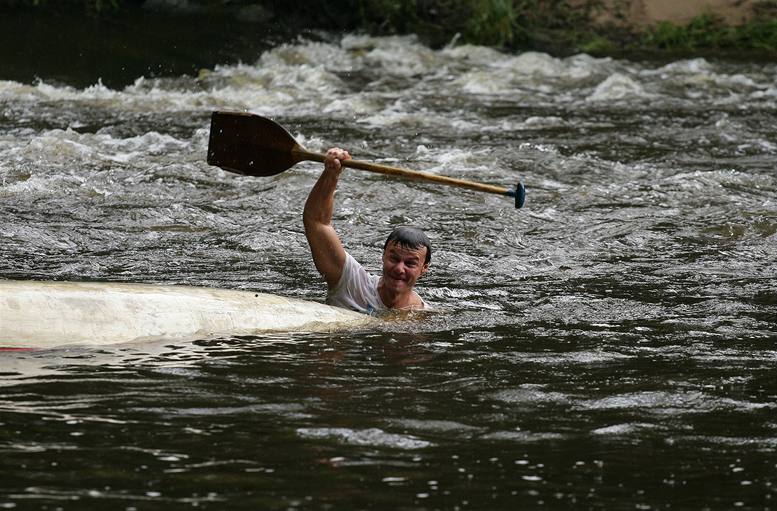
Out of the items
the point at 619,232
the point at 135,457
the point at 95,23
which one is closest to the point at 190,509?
the point at 135,457

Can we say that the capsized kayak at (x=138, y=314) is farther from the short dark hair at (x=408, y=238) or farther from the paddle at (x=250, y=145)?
the paddle at (x=250, y=145)

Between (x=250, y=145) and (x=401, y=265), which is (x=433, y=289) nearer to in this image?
(x=401, y=265)

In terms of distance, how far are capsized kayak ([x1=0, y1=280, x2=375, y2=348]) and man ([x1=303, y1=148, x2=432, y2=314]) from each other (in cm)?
21

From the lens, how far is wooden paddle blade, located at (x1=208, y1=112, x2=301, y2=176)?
6.74 metres

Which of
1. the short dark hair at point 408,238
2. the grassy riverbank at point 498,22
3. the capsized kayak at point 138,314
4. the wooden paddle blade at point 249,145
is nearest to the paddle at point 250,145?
the wooden paddle blade at point 249,145

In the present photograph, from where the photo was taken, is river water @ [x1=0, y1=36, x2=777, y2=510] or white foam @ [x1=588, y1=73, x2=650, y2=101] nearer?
river water @ [x1=0, y1=36, x2=777, y2=510]

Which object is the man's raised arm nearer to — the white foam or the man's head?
the man's head

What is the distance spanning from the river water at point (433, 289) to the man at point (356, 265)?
0.21m

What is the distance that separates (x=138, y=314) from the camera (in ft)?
18.3

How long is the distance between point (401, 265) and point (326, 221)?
41 centimetres

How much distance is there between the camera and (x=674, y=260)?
766 centimetres

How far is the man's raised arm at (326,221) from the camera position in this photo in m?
6.07

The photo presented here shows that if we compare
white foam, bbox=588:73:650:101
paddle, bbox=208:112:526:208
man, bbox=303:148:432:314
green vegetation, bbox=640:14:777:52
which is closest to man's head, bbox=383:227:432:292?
man, bbox=303:148:432:314

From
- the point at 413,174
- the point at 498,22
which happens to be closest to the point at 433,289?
the point at 413,174
